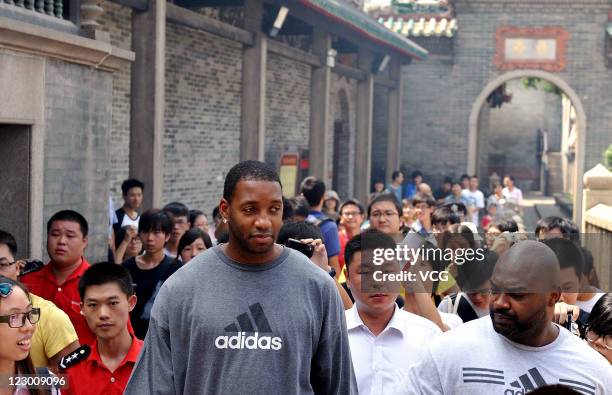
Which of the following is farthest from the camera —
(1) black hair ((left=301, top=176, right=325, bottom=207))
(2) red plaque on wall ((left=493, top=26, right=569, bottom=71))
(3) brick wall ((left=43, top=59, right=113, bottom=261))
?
(2) red plaque on wall ((left=493, top=26, right=569, bottom=71))

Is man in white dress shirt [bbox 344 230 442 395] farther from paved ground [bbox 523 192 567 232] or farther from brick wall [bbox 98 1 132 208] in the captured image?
paved ground [bbox 523 192 567 232]

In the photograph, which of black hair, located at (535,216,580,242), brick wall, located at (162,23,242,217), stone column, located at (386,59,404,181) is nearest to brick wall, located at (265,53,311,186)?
brick wall, located at (162,23,242,217)

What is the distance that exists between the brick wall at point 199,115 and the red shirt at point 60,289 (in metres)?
8.17

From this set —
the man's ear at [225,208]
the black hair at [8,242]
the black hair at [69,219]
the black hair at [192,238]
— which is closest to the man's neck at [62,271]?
the black hair at [69,219]

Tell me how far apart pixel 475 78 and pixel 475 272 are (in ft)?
73.0

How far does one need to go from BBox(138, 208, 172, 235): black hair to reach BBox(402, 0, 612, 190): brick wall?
64.3 feet

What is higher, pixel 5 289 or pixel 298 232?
pixel 298 232

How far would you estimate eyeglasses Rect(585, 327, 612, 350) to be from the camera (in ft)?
13.4

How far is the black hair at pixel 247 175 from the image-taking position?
3.24 meters

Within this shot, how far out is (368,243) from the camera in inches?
167

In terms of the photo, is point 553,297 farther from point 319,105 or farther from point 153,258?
point 319,105

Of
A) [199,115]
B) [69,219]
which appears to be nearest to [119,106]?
[199,115]

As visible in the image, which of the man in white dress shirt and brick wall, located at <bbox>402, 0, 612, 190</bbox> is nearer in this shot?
the man in white dress shirt

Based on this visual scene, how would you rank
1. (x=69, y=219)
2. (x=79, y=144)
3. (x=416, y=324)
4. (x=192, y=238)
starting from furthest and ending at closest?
1. (x=79, y=144)
2. (x=192, y=238)
3. (x=69, y=219)
4. (x=416, y=324)
